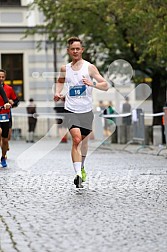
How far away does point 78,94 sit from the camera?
11.8 meters

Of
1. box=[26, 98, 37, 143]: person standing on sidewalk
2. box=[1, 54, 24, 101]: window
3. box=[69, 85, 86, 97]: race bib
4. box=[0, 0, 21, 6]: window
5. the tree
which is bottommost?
box=[26, 98, 37, 143]: person standing on sidewalk

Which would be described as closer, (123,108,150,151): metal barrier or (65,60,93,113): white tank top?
(65,60,93,113): white tank top

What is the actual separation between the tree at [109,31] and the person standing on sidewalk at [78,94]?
14.0m

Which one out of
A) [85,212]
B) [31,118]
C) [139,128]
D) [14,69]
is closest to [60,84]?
[85,212]

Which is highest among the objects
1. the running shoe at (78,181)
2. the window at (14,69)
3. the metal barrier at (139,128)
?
the window at (14,69)

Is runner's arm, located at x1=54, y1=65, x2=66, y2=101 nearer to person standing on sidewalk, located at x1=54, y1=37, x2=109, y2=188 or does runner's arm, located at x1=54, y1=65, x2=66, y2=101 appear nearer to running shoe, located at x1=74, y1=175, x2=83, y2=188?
person standing on sidewalk, located at x1=54, y1=37, x2=109, y2=188

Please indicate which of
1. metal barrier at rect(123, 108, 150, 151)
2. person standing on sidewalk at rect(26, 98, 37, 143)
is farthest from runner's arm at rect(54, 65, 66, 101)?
person standing on sidewalk at rect(26, 98, 37, 143)

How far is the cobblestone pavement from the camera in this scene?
23.7 ft

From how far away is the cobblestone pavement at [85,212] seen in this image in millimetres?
7219

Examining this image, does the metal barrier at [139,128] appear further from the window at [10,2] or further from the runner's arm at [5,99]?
the window at [10,2]

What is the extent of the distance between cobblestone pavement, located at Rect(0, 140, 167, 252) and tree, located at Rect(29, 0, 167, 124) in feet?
42.5

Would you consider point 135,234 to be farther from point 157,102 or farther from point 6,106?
point 157,102

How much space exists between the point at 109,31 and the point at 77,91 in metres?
18.1

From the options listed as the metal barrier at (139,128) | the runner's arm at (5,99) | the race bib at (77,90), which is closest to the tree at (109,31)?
the metal barrier at (139,128)
